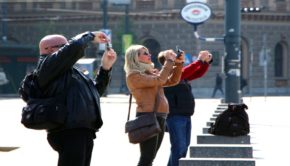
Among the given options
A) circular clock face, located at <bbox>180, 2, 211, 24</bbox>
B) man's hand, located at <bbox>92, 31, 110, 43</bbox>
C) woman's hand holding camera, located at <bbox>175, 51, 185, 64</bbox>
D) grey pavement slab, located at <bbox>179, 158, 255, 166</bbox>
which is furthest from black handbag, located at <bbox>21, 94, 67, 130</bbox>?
circular clock face, located at <bbox>180, 2, 211, 24</bbox>

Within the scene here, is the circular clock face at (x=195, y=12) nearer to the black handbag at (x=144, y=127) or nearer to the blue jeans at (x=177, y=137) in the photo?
the blue jeans at (x=177, y=137)

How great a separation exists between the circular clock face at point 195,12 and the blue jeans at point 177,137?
10.8m

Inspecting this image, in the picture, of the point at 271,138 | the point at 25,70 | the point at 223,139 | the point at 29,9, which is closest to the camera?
the point at 223,139

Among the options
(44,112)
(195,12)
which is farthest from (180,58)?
(195,12)

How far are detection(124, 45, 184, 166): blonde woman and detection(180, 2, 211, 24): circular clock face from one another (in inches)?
488

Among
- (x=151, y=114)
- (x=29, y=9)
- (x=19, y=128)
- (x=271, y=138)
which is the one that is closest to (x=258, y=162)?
(x=151, y=114)

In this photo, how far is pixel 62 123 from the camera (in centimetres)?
652

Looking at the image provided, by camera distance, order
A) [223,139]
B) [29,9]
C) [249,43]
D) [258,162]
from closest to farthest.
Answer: [223,139]
[258,162]
[249,43]
[29,9]

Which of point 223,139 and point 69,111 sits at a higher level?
point 69,111

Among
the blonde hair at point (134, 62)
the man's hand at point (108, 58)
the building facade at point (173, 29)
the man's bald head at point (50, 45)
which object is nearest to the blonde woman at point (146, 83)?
the blonde hair at point (134, 62)

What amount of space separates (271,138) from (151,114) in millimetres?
8643

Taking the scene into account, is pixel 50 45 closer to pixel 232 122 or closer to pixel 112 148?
pixel 232 122

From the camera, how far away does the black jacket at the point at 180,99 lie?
10.7m

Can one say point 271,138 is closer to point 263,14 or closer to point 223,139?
point 223,139
